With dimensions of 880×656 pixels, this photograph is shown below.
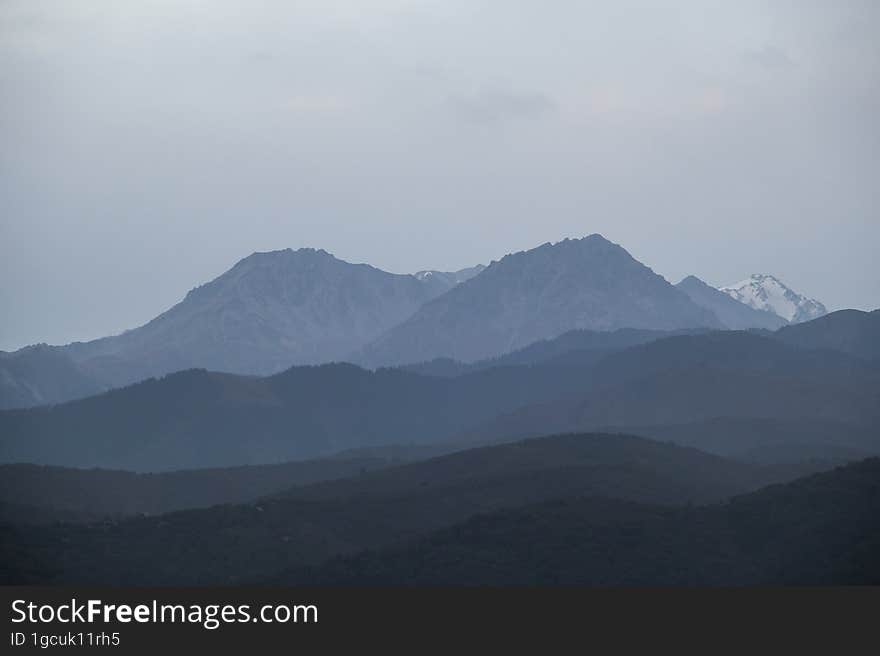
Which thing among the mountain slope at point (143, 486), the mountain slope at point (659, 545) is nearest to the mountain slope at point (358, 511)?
the mountain slope at point (659, 545)

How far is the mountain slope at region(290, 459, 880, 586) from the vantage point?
10200 centimetres

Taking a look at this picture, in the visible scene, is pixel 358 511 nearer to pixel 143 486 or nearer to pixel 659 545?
pixel 659 545

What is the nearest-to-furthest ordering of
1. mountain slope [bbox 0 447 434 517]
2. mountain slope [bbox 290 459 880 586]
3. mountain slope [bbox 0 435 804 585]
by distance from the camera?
1. mountain slope [bbox 290 459 880 586]
2. mountain slope [bbox 0 435 804 585]
3. mountain slope [bbox 0 447 434 517]

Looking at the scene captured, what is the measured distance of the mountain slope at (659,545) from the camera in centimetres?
10200

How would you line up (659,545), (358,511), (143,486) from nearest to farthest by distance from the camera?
1. (659,545)
2. (358,511)
3. (143,486)

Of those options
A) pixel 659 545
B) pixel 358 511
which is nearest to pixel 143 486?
pixel 358 511

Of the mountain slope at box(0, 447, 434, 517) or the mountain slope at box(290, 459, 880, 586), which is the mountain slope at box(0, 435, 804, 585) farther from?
the mountain slope at box(0, 447, 434, 517)

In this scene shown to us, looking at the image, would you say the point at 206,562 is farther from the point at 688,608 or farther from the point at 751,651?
the point at 751,651

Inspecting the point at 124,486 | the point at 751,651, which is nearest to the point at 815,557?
the point at 751,651

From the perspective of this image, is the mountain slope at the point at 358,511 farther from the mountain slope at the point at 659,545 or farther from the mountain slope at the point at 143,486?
the mountain slope at the point at 143,486

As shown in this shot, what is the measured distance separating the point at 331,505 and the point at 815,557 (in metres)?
50.9

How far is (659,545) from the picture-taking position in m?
109

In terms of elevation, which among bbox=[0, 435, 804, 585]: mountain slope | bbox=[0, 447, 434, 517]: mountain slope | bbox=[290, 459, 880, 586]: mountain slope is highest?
bbox=[0, 447, 434, 517]: mountain slope

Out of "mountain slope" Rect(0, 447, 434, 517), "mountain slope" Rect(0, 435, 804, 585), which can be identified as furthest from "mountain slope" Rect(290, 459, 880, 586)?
→ "mountain slope" Rect(0, 447, 434, 517)
